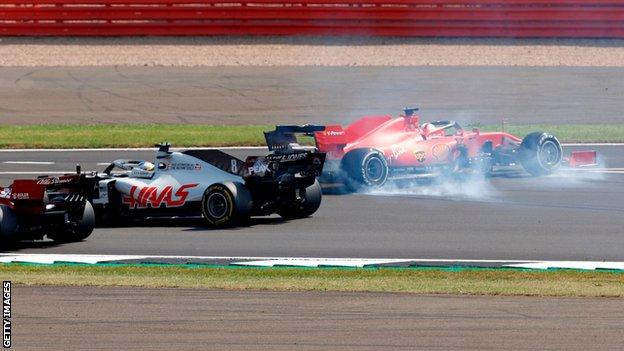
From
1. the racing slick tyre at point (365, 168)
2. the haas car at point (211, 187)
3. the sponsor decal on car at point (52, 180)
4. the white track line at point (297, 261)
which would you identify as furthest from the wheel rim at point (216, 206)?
the racing slick tyre at point (365, 168)

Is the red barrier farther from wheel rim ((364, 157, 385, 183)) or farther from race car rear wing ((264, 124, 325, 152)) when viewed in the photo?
race car rear wing ((264, 124, 325, 152))

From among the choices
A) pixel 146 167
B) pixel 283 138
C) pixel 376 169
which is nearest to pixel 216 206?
pixel 146 167

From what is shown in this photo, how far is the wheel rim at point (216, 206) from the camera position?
17203 millimetres

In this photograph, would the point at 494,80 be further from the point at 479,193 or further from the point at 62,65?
the point at 479,193

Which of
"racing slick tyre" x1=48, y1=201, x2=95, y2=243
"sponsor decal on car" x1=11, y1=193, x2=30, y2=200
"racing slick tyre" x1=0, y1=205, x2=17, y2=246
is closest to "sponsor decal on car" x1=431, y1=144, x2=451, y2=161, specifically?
"racing slick tyre" x1=48, y1=201, x2=95, y2=243

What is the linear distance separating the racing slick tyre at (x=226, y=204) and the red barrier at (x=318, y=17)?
64.2 feet

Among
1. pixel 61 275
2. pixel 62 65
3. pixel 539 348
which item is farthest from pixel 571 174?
pixel 62 65

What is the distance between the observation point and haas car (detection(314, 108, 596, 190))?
20.7 m

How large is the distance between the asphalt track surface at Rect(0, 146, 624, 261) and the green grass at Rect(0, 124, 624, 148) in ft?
21.2

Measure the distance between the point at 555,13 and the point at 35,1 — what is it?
14.8 meters

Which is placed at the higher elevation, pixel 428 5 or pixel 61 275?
pixel 428 5

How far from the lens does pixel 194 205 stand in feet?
57.6

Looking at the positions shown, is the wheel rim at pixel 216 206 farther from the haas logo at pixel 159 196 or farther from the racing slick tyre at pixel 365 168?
the racing slick tyre at pixel 365 168

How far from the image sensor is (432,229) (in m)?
16.9
